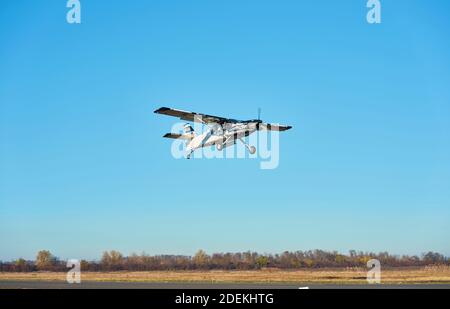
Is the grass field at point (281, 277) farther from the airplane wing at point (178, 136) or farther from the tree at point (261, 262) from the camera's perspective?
the airplane wing at point (178, 136)

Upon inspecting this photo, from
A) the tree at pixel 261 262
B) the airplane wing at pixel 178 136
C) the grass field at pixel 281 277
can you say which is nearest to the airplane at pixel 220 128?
the airplane wing at pixel 178 136

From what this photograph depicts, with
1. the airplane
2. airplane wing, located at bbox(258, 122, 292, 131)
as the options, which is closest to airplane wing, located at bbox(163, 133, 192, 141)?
the airplane

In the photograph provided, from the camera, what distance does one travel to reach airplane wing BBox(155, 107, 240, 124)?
4900 centimetres

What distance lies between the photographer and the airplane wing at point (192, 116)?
49000 mm

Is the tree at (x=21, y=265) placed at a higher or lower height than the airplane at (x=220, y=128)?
lower

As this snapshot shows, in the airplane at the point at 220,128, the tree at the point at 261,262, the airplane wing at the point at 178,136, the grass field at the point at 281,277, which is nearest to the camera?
the grass field at the point at 281,277

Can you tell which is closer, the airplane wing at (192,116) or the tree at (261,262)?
the airplane wing at (192,116)

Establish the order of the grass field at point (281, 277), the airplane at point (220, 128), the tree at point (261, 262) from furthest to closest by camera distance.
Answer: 1. the tree at point (261, 262)
2. the airplane at point (220, 128)
3. the grass field at point (281, 277)

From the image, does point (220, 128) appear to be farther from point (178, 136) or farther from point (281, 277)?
point (281, 277)

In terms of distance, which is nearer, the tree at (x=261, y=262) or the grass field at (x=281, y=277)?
the grass field at (x=281, y=277)

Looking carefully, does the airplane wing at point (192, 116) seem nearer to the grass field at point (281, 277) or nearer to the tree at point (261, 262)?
the grass field at point (281, 277)

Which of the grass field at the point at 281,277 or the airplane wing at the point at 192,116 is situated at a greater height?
the airplane wing at the point at 192,116

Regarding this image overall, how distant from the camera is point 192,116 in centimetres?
5044
